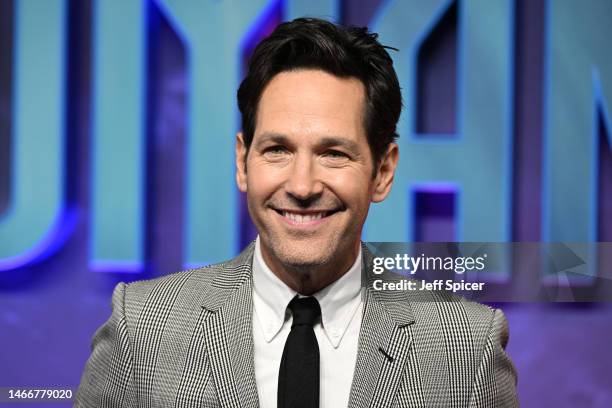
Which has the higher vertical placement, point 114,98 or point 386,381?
point 114,98

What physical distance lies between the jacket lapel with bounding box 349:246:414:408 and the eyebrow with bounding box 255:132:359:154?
0.32m

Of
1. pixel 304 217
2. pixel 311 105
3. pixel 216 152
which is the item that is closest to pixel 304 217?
pixel 304 217

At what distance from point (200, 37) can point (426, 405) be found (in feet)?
4.92

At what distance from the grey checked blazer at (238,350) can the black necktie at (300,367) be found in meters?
0.07

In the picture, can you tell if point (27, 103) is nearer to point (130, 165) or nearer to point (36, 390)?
point (130, 165)

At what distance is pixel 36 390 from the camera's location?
7.96 ft

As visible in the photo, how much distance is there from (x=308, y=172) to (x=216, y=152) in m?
1.03

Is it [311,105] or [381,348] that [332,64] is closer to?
[311,105]

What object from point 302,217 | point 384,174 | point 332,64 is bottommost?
point 302,217

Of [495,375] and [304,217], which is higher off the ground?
[304,217]

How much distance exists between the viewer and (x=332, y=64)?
5.21ft

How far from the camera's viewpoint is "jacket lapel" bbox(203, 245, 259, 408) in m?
1.45

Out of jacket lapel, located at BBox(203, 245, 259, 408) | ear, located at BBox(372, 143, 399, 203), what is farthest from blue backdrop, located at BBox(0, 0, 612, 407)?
jacket lapel, located at BBox(203, 245, 259, 408)

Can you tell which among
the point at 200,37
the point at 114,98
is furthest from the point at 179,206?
the point at 200,37
